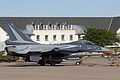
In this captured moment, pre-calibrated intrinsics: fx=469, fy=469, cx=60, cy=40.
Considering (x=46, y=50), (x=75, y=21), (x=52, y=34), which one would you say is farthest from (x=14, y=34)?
(x=75, y=21)

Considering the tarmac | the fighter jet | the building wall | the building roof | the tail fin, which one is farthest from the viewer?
the building roof

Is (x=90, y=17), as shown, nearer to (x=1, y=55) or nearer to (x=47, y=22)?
(x=47, y=22)

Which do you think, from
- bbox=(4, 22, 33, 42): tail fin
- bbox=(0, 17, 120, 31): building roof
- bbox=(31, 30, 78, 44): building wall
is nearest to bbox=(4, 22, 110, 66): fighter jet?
bbox=(4, 22, 33, 42): tail fin

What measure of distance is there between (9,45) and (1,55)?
56.8 ft

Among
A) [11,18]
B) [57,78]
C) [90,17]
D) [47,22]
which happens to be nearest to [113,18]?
[90,17]

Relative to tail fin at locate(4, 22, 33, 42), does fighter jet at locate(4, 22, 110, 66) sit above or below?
below

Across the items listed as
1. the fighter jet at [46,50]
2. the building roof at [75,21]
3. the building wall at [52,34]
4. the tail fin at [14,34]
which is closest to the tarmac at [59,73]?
the fighter jet at [46,50]

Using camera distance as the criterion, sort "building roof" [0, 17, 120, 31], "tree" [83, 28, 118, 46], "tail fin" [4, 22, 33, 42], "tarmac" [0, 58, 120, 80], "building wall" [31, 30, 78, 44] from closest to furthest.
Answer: "tarmac" [0, 58, 120, 80], "tail fin" [4, 22, 33, 42], "tree" [83, 28, 118, 46], "building wall" [31, 30, 78, 44], "building roof" [0, 17, 120, 31]

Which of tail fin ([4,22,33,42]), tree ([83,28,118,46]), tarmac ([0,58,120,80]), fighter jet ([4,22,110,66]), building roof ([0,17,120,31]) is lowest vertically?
tarmac ([0,58,120,80])

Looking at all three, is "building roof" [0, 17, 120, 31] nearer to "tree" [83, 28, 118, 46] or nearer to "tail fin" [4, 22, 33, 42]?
"tree" [83, 28, 118, 46]

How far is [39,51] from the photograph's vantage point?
47938 mm

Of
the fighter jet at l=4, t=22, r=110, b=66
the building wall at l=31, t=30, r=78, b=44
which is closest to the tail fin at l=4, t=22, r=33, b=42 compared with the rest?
the fighter jet at l=4, t=22, r=110, b=66

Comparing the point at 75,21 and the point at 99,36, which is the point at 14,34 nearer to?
the point at 99,36

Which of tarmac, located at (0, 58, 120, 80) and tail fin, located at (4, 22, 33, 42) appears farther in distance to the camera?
tail fin, located at (4, 22, 33, 42)
